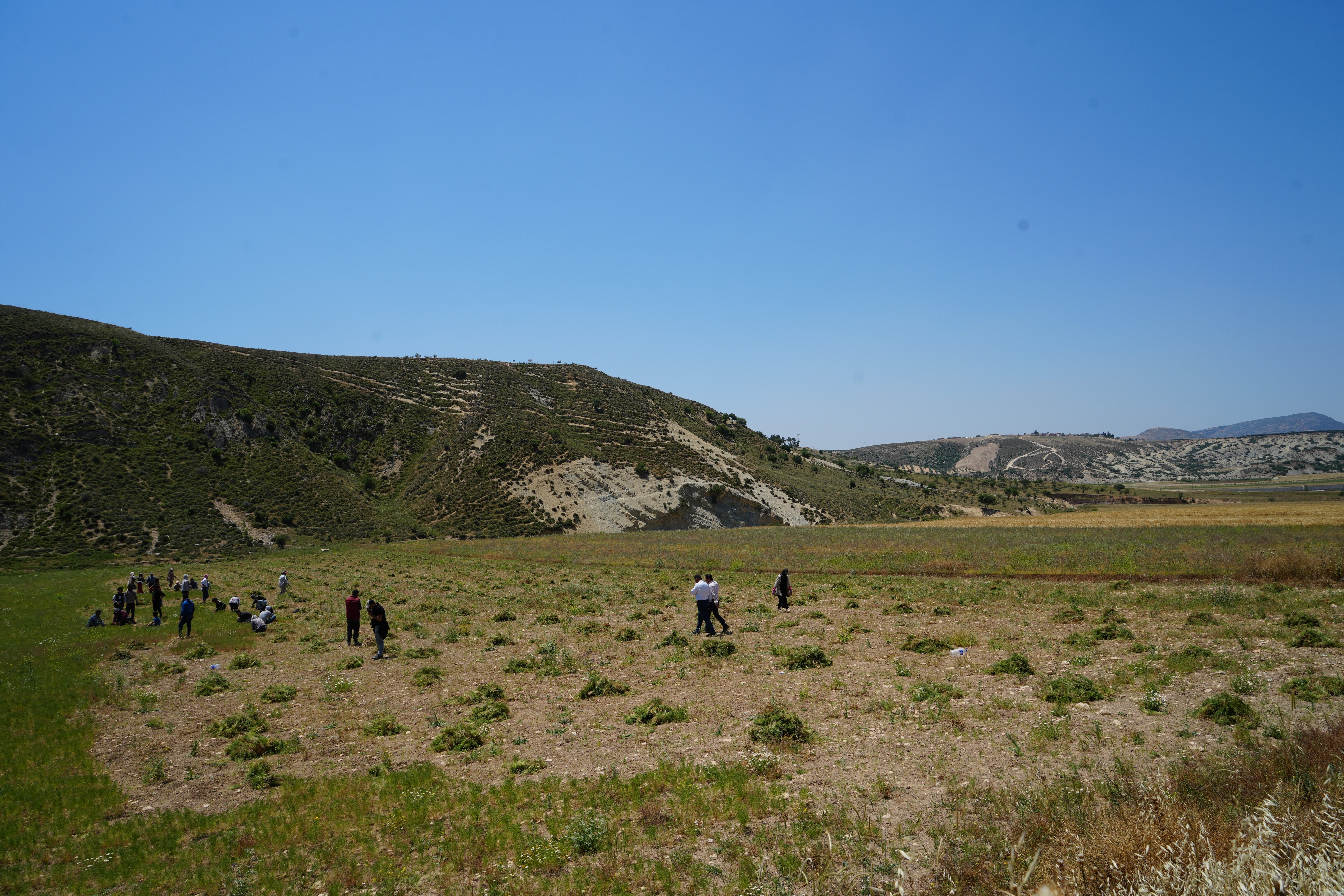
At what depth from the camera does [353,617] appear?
22.6 metres

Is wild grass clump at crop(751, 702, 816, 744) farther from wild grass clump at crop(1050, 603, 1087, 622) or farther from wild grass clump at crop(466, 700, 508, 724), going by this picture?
wild grass clump at crop(1050, 603, 1087, 622)

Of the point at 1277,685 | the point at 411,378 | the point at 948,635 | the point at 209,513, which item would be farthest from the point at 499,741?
the point at 411,378

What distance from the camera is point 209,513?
67.5 m

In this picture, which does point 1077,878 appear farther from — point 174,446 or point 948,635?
point 174,446

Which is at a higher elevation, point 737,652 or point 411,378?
point 411,378

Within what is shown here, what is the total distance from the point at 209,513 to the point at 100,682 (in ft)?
190

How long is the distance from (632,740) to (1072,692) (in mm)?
8729

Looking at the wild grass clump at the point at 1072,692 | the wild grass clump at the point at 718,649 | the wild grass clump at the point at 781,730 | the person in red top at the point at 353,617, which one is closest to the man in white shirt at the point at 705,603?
the wild grass clump at the point at 718,649

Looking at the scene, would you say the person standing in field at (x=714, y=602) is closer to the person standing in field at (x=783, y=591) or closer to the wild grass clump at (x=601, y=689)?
the person standing in field at (x=783, y=591)

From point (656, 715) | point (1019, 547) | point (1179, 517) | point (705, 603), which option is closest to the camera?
point (656, 715)

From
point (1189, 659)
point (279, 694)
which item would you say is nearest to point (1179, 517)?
point (1189, 659)

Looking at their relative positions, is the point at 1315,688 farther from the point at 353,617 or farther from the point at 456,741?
the point at 353,617

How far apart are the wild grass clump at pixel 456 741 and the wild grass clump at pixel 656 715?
2.93 meters

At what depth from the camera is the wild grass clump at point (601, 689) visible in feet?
51.3
